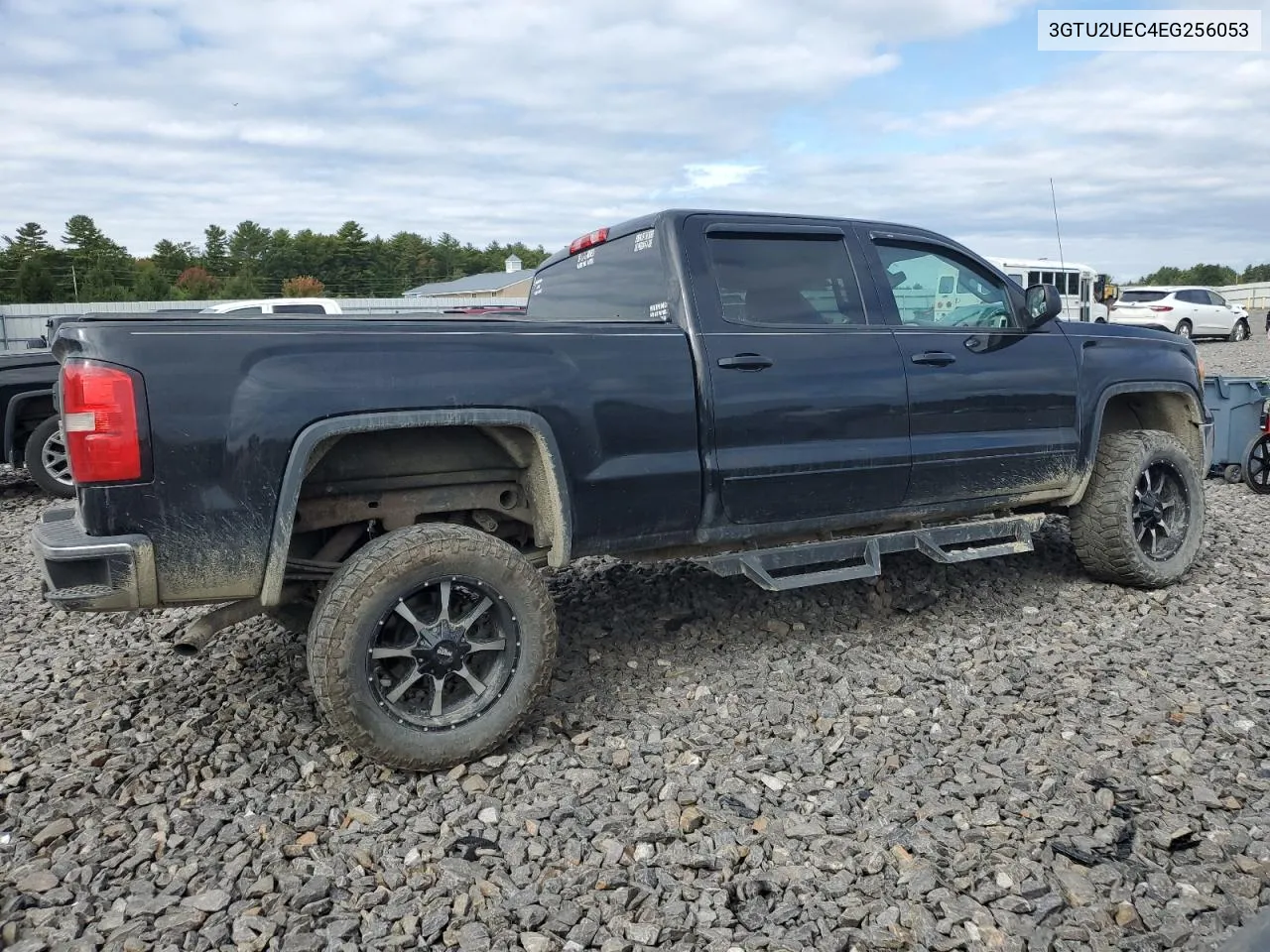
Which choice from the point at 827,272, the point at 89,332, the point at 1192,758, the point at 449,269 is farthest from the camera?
the point at 449,269

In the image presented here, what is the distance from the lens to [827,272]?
437 cm

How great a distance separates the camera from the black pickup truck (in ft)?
9.70

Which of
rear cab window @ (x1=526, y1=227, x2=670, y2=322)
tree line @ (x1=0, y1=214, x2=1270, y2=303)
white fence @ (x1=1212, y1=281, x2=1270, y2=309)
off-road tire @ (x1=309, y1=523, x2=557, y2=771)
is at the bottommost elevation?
off-road tire @ (x1=309, y1=523, x2=557, y2=771)

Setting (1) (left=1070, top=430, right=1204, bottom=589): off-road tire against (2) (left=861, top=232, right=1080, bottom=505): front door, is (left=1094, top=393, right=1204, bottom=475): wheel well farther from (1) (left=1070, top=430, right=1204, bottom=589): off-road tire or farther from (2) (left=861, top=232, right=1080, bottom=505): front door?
(2) (left=861, top=232, right=1080, bottom=505): front door

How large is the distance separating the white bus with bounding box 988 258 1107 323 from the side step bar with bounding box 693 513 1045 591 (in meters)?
→ 19.0

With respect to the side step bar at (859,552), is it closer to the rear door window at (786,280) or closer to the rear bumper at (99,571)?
the rear door window at (786,280)

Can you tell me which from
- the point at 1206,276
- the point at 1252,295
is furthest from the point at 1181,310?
the point at 1206,276

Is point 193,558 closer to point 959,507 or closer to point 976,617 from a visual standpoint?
point 959,507

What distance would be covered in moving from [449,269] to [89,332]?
80.6 metres

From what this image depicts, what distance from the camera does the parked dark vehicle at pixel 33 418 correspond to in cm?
807

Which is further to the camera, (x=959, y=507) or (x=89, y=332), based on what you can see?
(x=959, y=507)

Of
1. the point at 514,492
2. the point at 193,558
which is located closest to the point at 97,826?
the point at 193,558

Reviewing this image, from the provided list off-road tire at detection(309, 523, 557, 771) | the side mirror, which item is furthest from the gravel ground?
the side mirror

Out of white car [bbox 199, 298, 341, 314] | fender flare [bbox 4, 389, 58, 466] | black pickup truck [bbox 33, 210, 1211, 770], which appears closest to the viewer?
black pickup truck [bbox 33, 210, 1211, 770]
